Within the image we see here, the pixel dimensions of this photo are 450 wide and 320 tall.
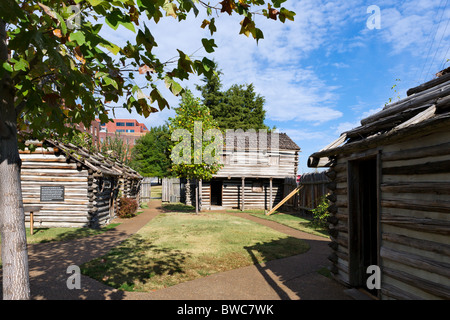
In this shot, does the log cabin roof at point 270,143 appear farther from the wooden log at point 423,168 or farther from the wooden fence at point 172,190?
the wooden log at point 423,168

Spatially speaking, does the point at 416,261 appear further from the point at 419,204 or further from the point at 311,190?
the point at 311,190

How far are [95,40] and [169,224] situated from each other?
13857mm

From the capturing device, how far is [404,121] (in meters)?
5.00

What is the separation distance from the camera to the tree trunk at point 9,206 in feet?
10.1

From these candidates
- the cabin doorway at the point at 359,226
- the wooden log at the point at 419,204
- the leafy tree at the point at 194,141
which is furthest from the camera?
the leafy tree at the point at 194,141

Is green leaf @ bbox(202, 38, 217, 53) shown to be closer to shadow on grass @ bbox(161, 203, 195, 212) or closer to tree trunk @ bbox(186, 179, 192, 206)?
shadow on grass @ bbox(161, 203, 195, 212)

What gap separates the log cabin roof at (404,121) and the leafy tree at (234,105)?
34.2 m

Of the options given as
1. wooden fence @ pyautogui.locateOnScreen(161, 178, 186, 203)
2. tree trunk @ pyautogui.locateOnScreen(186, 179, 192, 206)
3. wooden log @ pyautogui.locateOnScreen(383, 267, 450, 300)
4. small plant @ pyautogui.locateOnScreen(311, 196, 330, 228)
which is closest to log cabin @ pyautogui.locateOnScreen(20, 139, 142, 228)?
small plant @ pyautogui.locateOnScreen(311, 196, 330, 228)

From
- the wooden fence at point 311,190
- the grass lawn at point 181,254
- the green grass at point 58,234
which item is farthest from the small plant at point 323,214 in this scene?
the green grass at point 58,234

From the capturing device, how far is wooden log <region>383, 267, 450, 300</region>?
147 inches

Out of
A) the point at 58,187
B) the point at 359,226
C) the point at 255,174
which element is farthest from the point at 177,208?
the point at 359,226

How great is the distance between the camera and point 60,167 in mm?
13250

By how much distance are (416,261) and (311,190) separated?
1432cm
